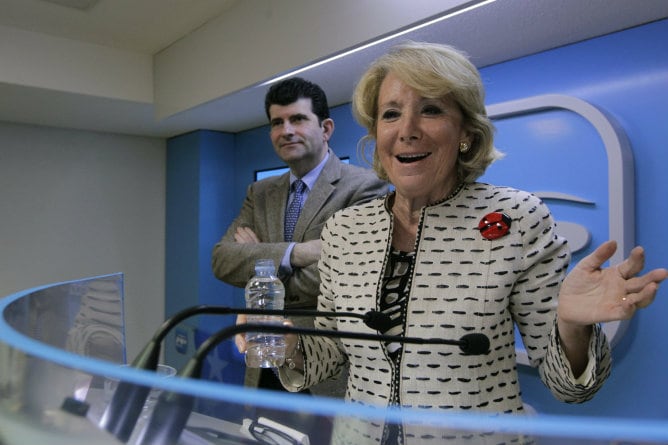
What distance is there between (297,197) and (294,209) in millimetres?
48

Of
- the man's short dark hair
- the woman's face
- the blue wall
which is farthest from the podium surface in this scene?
the blue wall

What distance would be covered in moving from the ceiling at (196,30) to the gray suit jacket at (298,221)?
→ 2.47ft

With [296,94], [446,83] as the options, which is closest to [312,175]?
[296,94]

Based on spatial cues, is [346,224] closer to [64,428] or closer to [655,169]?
[64,428]

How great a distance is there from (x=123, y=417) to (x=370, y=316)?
28.2 inches

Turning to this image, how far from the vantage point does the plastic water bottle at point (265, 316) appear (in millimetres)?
1275

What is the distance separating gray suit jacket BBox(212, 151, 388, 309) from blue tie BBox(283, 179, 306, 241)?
21mm

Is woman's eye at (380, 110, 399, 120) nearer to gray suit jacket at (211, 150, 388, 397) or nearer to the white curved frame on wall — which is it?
gray suit jacket at (211, 150, 388, 397)

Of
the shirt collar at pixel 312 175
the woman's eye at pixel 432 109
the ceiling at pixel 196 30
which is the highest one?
the ceiling at pixel 196 30

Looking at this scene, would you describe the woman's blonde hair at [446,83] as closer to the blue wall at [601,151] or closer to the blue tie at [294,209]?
the blue tie at [294,209]

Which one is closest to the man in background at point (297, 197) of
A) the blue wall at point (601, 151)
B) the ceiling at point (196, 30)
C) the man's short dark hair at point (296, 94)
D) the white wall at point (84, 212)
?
the man's short dark hair at point (296, 94)

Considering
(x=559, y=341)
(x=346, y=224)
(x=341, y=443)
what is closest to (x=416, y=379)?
(x=559, y=341)

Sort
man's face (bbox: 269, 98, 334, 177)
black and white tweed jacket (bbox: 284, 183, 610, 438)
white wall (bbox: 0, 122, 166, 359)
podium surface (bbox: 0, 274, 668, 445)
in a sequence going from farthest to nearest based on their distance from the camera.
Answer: white wall (bbox: 0, 122, 166, 359) → man's face (bbox: 269, 98, 334, 177) → black and white tweed jacket (bbox: 284, 183, 610, 438) → podium surface (bbox: 0, 274, 668, 445)

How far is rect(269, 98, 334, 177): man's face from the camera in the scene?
2.11 metres
